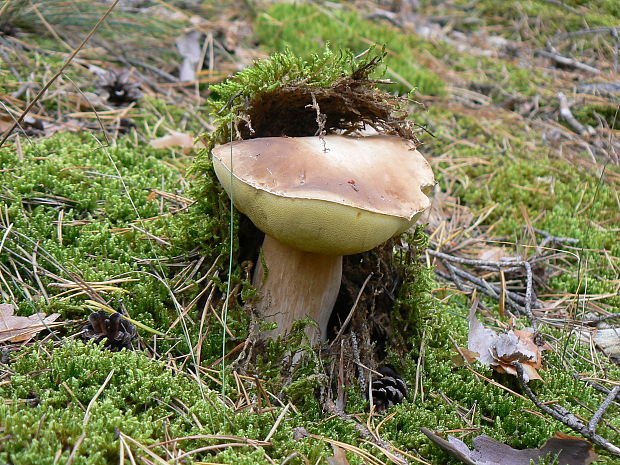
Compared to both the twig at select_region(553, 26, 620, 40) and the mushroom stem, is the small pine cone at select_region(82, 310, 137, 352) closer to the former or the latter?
the mushroom stem

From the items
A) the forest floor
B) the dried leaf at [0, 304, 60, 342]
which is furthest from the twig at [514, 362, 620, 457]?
the dried leaf at [0, 304, 60, 342]

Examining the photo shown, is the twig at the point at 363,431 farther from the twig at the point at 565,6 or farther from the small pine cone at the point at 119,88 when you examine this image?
the twig at the point at 565,6

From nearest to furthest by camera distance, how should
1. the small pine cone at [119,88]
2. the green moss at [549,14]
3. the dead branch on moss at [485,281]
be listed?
the dead branch on moss at [485,281] → the small pine cone at [119,88] → the green moss at [549,14]

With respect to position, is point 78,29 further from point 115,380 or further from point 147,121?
point 115,380

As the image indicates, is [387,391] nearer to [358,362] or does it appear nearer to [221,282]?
[358,362]

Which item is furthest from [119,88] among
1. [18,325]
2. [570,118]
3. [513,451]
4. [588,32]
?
[588,32]

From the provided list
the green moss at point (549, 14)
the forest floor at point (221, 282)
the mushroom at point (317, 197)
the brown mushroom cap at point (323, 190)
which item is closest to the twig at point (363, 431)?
the forest floor at point (221, 282)

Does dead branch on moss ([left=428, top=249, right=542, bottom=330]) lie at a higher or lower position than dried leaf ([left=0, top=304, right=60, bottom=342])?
lower
